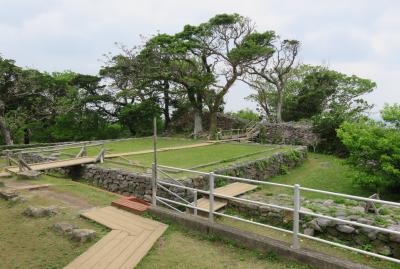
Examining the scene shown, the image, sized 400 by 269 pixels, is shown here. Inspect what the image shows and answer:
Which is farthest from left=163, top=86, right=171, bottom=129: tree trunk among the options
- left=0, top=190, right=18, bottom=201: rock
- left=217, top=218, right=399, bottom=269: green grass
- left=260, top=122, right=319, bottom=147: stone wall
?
left=217, top=218, right=399, bottom=269: green grass

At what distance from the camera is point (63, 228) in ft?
19.8

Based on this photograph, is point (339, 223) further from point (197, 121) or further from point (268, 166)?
point (197, 121)

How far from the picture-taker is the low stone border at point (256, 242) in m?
4.52

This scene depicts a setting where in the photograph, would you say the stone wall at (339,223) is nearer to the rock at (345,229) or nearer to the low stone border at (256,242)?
the rock at (345,229)

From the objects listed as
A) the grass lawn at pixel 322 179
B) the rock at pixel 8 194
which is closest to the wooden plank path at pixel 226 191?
the grass lawn at pixel 322 179

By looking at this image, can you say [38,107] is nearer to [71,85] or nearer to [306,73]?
[71,85]

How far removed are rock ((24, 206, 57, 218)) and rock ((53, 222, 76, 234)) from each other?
818 mm

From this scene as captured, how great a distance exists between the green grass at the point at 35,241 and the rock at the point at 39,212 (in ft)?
0.33

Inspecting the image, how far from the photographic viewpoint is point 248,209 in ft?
27.8

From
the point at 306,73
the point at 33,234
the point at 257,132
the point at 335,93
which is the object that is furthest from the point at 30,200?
the point at 306,73

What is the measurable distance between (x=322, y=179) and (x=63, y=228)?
11649 mm

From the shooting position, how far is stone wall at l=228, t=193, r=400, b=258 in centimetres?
577

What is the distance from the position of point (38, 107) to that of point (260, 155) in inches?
757

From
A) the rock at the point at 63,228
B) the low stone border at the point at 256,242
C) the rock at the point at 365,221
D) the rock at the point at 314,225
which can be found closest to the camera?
the low stone border at the point at 256,242
